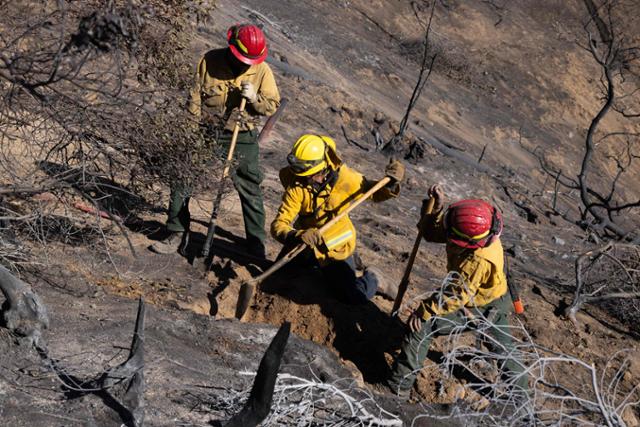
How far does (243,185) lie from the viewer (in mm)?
7043

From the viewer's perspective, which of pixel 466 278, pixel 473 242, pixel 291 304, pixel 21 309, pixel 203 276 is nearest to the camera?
pixel 21 309

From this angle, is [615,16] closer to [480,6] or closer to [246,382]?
[480,6]

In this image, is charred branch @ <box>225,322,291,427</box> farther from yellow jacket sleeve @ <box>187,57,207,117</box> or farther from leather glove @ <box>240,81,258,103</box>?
leather glove @ <box>240,81,258,103</box>

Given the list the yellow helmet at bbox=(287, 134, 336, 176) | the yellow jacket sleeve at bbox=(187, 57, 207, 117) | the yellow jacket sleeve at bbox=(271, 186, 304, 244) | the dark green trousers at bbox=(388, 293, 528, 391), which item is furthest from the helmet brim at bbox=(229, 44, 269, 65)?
the dark green trousers at bbox=(388, 293, 528, 391)

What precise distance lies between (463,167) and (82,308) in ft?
→ 33.8

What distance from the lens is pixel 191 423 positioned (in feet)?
14.6

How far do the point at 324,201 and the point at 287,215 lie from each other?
353 mm

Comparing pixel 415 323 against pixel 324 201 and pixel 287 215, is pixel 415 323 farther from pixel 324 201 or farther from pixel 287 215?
pixel 287 215

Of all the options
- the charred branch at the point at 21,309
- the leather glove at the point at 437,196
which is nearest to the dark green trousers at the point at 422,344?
the leather glove at the point at 437,196

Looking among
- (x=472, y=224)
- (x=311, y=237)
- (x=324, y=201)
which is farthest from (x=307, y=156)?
(x=472, y=224)

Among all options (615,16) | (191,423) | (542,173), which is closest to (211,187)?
(191,423)

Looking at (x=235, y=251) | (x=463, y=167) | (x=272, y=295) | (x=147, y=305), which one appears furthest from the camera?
(x=463, y=167)

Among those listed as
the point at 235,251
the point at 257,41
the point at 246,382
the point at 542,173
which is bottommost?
the point at 542,173

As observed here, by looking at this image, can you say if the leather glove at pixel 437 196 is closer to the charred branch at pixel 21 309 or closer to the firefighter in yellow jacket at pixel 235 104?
the firefighter in yellow jacket at pixel 235 104
